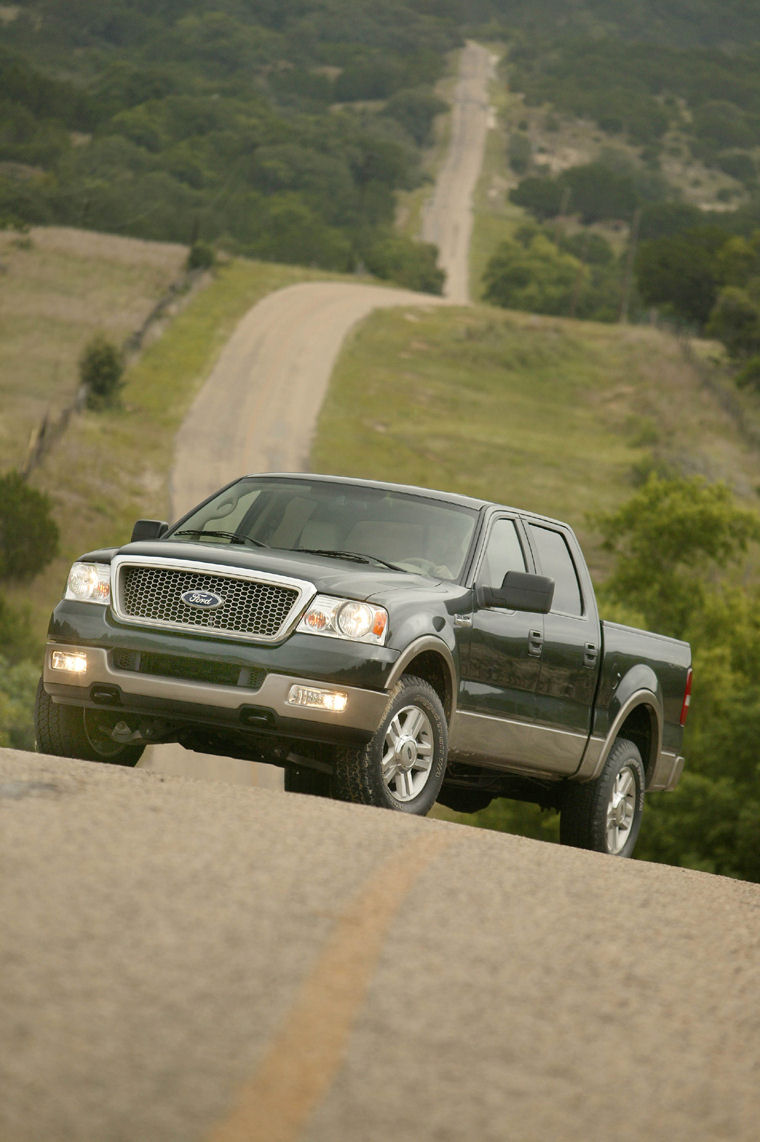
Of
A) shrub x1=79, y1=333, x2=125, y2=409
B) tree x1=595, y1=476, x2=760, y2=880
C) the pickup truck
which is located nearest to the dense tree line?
shrub x1=79, y1=333, x2=125, y2=409

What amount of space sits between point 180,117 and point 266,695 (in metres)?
142

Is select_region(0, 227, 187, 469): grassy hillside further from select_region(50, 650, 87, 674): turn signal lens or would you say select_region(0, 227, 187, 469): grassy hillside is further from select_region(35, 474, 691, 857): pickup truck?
select_region(50, 650, 87, 674): turn signal lens

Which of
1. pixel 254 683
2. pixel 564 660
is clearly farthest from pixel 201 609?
pixel 564 660

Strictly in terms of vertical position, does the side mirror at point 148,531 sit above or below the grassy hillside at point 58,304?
above

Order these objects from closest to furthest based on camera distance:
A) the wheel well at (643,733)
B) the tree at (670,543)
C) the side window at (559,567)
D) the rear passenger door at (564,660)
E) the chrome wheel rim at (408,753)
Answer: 1. the chrome wheel rim at (408,753)
2. the rear passenger door at (564,660)
3. the side window at (559,567)
4. the wheel well at (643,733)
5. the tree at (670,543)

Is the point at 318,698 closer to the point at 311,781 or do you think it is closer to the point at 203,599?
the point at 203,599

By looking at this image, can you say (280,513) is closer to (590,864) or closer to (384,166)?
(590,864)

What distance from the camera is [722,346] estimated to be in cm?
10050

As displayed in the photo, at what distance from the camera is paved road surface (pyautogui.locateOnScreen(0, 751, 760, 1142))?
3652 mm

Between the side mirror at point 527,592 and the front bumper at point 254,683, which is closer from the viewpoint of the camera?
the front bumper at point 254,683

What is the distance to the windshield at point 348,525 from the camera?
9.41 m

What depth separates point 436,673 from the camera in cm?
903

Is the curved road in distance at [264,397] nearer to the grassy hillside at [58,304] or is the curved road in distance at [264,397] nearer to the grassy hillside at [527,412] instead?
the grassy hillside at [527,412]

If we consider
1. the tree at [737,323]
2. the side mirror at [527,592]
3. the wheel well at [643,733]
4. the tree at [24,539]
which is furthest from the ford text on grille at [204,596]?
the tree at [737,323]
